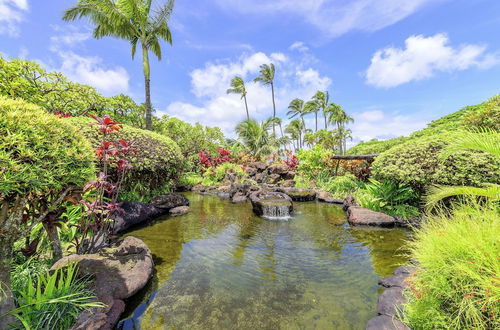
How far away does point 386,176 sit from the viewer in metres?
7.48

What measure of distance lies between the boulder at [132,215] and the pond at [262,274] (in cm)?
41

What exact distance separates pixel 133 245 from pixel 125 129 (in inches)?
213

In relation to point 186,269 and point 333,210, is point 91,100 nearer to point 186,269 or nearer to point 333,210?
point 186,269

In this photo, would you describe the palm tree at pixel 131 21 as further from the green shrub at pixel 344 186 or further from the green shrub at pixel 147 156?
the green shrub at pixel 344 186

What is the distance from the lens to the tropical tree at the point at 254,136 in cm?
2587

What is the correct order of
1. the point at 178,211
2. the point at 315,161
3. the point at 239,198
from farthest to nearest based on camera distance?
1. the point at 315,161
2. the point at 239,198
3. the point at 178,211

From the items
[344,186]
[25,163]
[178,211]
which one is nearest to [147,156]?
[178,211]

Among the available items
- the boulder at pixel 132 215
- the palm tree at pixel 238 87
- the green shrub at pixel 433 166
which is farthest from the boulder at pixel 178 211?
the palm tree at pixel 238 87

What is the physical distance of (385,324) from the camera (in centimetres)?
248

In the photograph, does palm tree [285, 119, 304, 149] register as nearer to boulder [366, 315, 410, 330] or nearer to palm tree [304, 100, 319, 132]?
palm tree [304, 100, 319, 132]

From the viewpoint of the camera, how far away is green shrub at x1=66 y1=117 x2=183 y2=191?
6949 mm

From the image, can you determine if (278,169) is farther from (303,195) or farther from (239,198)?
(239,198)

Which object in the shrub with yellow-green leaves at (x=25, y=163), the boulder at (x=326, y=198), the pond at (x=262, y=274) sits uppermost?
the shrub with yellow-green leaves at (x=25, y=163)

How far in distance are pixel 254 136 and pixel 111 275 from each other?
78.3ft
